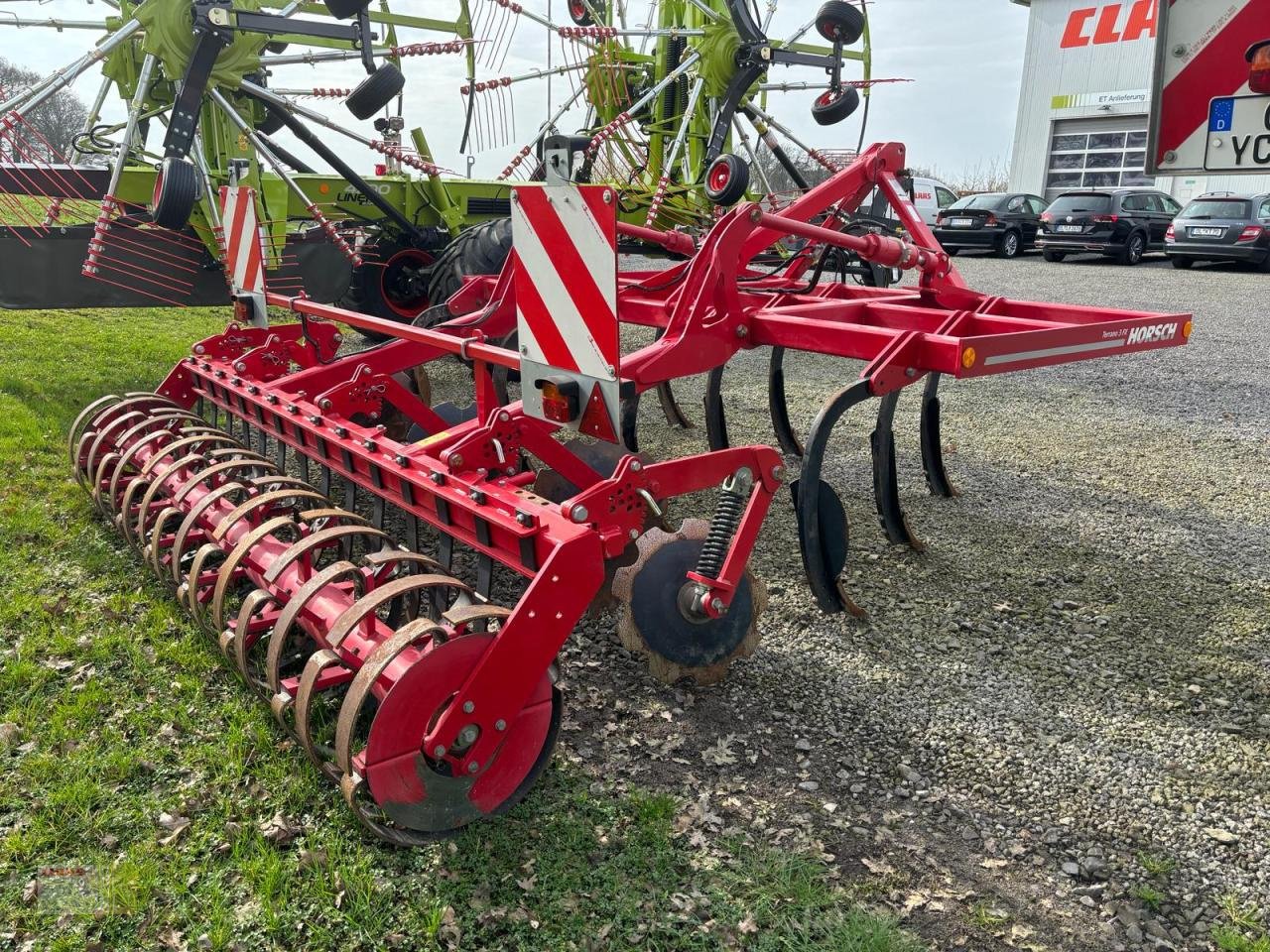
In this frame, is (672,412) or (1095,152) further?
(1095,152)

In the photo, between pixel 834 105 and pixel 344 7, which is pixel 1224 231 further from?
pixel 344 7

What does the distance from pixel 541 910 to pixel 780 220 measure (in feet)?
8.22

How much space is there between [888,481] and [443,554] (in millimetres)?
1973

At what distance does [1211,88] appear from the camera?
208 centimetres

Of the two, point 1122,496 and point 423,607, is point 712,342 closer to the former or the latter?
point 423,607

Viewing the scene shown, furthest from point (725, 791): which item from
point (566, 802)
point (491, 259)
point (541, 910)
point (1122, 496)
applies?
point (491, 259)

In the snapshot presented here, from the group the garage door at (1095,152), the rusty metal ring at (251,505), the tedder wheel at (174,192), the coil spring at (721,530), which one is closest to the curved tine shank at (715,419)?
the coil spring at (721,530)

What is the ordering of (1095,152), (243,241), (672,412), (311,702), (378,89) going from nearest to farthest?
1. (311,702)
2. (243,241)
3. (378,89)
4. (672,412)
5. (1095,152)

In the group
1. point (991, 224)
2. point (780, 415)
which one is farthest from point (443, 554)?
point (991, 224)

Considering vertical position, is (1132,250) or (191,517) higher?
(1132,250)

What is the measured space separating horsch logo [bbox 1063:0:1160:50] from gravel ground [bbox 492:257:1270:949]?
24.6 metres

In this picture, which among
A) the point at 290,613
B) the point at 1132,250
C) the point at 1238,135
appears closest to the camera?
the point at 1238,135

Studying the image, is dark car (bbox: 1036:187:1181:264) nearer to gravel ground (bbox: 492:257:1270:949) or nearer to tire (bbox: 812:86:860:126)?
tire (bbox: 812:86:860:126)

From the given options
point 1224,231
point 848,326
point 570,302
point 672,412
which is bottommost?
point 672,412
